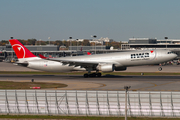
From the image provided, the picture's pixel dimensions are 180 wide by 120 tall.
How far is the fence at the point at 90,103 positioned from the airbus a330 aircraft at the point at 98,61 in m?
28.8

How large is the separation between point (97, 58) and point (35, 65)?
13355mm

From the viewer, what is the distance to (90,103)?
2114 centimetres

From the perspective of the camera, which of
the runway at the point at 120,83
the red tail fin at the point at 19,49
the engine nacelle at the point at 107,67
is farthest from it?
the red tail fin at the point at 19,49

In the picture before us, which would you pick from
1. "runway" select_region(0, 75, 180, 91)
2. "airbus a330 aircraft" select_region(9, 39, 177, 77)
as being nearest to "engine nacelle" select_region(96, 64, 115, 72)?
"airbus a330 aircraft" select_region(9, 39, 177, 77)

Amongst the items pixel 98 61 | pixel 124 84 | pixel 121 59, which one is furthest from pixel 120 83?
pixel 98 61

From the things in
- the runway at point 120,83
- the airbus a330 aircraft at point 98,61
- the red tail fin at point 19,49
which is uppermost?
the red tail fin at point 19,49

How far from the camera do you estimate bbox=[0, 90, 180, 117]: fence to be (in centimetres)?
2059

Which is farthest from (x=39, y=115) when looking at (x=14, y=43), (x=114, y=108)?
(x=14, y=43)

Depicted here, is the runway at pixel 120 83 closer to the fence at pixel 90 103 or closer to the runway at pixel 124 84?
the runway at pixel 124 84

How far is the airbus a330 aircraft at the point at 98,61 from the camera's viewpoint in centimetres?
5178

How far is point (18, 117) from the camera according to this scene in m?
20.5

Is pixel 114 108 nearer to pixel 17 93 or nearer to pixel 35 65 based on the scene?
pixel 17 93

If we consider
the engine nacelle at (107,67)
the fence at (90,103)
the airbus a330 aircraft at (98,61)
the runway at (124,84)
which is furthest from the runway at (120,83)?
the fence at (90,103)

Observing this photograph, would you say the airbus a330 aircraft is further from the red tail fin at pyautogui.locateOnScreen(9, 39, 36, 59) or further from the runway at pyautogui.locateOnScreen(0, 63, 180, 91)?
the runway at pyautogui.locateOnScreen(0, 63, 180, 91)
